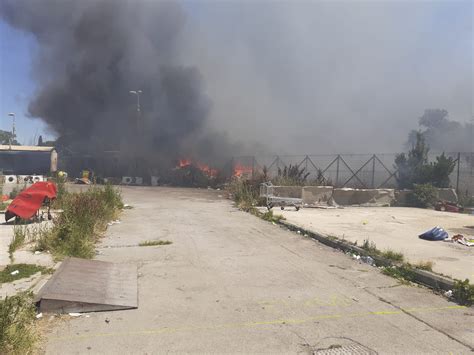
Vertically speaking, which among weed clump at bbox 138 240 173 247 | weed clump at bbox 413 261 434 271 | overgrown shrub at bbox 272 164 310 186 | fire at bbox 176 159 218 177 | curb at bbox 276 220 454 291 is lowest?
weed clump at bbox 138 240 173 247

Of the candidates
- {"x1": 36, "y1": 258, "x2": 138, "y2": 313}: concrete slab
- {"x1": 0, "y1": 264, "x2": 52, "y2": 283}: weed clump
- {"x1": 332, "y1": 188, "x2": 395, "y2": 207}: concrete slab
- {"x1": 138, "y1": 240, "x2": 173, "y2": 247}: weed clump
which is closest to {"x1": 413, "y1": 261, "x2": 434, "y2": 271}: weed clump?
{"x1": 36, "y1": 258, "x2": 138, "y2": 313}: concrete slab

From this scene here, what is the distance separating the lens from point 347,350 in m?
3.74

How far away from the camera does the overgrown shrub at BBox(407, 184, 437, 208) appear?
60.2ft

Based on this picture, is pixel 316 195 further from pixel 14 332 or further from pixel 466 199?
pixel 14 332

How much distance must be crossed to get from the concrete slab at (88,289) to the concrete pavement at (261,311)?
6.8 inches

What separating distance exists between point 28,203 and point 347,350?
30.0 feet

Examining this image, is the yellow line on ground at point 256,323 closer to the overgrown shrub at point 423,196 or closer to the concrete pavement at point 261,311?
the concrete pavement at point 261,311

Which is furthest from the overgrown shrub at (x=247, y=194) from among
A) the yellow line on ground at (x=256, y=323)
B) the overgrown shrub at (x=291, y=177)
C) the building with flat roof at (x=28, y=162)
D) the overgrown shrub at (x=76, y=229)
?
the building with flat roof at (x=28, y=162)

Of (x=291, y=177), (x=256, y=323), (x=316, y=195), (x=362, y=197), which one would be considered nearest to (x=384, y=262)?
(x=256, y=323)

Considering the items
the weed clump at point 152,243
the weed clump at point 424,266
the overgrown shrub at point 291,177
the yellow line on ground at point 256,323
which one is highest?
the overgrown shrub at point 291,177

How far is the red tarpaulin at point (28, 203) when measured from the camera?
10.2 meters

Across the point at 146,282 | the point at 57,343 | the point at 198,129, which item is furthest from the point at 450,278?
the point at 198,129

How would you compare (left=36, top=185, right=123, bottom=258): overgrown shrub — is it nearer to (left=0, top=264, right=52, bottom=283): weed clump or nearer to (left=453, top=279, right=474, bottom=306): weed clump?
(left=0, top=264, right=52, bottom=283): weed clump

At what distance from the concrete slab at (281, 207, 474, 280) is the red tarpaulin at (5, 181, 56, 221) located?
21.8 feet
